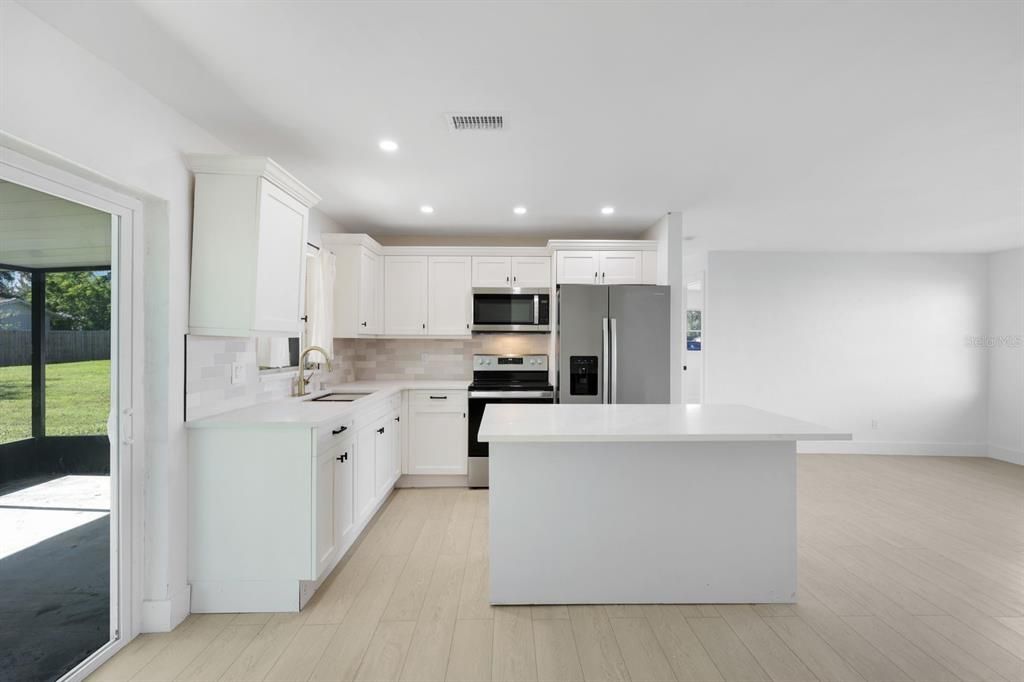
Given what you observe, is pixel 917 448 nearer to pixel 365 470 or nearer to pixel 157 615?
pixel 365 470

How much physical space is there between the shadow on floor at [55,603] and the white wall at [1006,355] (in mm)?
8450

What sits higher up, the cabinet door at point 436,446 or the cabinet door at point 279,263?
the cabinet door at point 279,263

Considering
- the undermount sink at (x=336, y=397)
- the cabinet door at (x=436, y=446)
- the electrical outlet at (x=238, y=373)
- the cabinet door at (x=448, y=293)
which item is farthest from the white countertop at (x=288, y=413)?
the cabinet door at (x=448, y=293)

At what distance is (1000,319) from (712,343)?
3.42 meters

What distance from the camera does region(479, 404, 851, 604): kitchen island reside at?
2.51 m

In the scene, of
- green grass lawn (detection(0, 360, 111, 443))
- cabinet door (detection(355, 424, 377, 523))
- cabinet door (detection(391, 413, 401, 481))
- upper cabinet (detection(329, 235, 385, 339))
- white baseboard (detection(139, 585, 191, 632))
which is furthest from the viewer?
upper cabinet (detection(329, 235, 385, 339))

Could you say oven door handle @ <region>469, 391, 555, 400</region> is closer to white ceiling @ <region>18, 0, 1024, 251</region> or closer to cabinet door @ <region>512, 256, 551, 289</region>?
cabinet door @ <region>512, 256, 551, 289</region>

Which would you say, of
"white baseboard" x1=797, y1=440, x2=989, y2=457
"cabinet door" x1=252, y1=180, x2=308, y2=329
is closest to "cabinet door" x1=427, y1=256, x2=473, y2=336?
"cabinet door" x1=252, y1=180, x2=308, y2=329

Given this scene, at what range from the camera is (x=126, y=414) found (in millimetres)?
2199

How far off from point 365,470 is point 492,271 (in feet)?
7.53

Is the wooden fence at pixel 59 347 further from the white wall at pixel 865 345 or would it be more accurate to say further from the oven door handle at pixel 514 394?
the white wall at pixel 865 345

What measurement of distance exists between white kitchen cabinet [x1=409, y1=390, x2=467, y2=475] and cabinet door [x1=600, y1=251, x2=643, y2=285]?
71.3 inches

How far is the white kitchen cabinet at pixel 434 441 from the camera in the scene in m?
4.52

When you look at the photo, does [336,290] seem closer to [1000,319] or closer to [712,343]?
[712,343]
